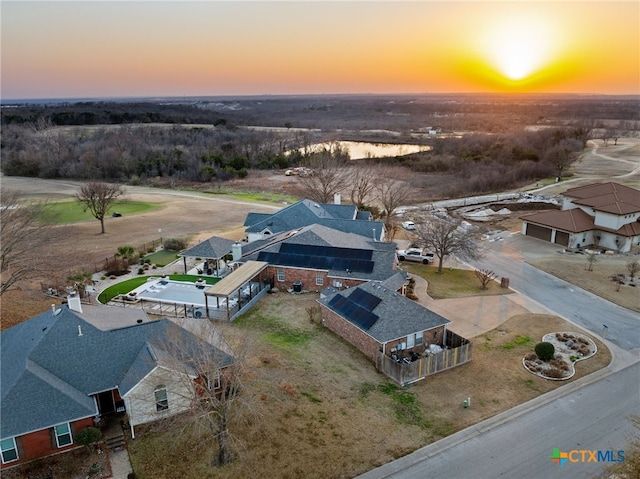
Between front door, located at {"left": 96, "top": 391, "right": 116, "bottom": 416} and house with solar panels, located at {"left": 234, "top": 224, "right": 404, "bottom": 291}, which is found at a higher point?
house with solar panels, located at {"left": 234, "top": 224, "right": 404, "bottom": 291}

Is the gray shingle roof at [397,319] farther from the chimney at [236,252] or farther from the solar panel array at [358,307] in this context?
the chimney at [236,252]

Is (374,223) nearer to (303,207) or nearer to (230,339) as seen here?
(303,207)

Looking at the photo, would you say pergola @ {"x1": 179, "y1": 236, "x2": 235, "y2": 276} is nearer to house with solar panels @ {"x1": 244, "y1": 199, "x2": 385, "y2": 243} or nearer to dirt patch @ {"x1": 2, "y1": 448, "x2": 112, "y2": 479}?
house with solar panels @ {"x1": 244, "y1": 199, "x2": 385, "y2": 243}

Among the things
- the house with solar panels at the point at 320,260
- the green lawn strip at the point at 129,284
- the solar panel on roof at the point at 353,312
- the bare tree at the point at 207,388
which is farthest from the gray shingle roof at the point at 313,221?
the bare tree at the point at 207,388

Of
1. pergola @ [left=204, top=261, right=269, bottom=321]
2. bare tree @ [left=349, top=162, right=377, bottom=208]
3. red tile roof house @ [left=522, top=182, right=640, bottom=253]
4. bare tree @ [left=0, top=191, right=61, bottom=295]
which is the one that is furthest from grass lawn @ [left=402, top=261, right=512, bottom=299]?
bare tree @ [left=0, top=191, right=61, bottom=295]

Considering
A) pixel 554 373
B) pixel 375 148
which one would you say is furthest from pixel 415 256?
pixel 375 148

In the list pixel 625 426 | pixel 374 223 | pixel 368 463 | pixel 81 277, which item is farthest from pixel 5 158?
pixel 625 426

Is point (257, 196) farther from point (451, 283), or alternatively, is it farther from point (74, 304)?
point (74, 304)
